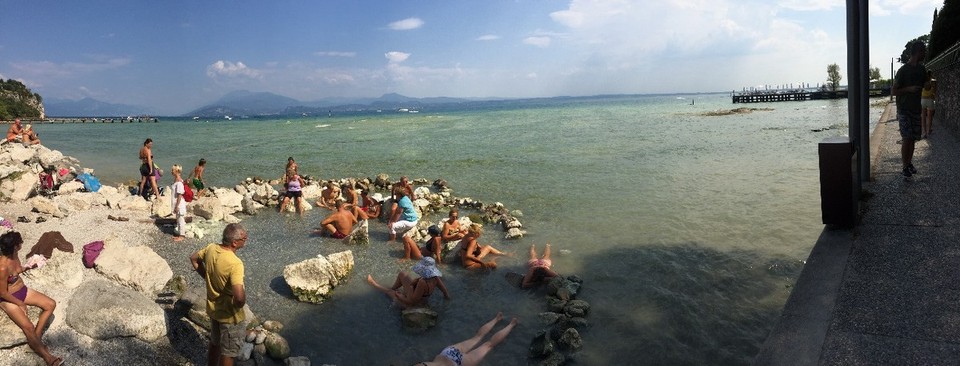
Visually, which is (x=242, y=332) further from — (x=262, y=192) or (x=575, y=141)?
(x=575, y=141)

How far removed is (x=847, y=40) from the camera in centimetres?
764

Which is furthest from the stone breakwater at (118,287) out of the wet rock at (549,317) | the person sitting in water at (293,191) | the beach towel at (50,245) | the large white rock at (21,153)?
the large white rock at (21,153)

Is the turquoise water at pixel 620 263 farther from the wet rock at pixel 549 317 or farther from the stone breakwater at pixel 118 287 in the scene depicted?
the stone breakwater at pixel 118 287

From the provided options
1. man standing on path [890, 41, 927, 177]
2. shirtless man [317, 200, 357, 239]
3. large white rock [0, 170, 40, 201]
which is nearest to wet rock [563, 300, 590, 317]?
man standing on path [890, 41, 927, 177]

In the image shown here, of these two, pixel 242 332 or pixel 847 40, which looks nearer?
pixel 242 332

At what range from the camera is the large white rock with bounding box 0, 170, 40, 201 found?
457 inches

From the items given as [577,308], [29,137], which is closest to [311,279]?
[577,308]

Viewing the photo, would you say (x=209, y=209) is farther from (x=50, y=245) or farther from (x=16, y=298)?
(x=16, y=298)

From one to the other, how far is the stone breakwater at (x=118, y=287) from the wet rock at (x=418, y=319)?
1498 mm

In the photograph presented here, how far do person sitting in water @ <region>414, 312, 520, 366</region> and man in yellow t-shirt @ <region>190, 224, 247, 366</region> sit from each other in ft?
6.33

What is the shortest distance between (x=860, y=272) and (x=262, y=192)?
13.6 meters

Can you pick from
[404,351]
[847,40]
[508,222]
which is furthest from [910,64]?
[404,351]

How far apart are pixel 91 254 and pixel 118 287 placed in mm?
1188

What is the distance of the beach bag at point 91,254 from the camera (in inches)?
285
